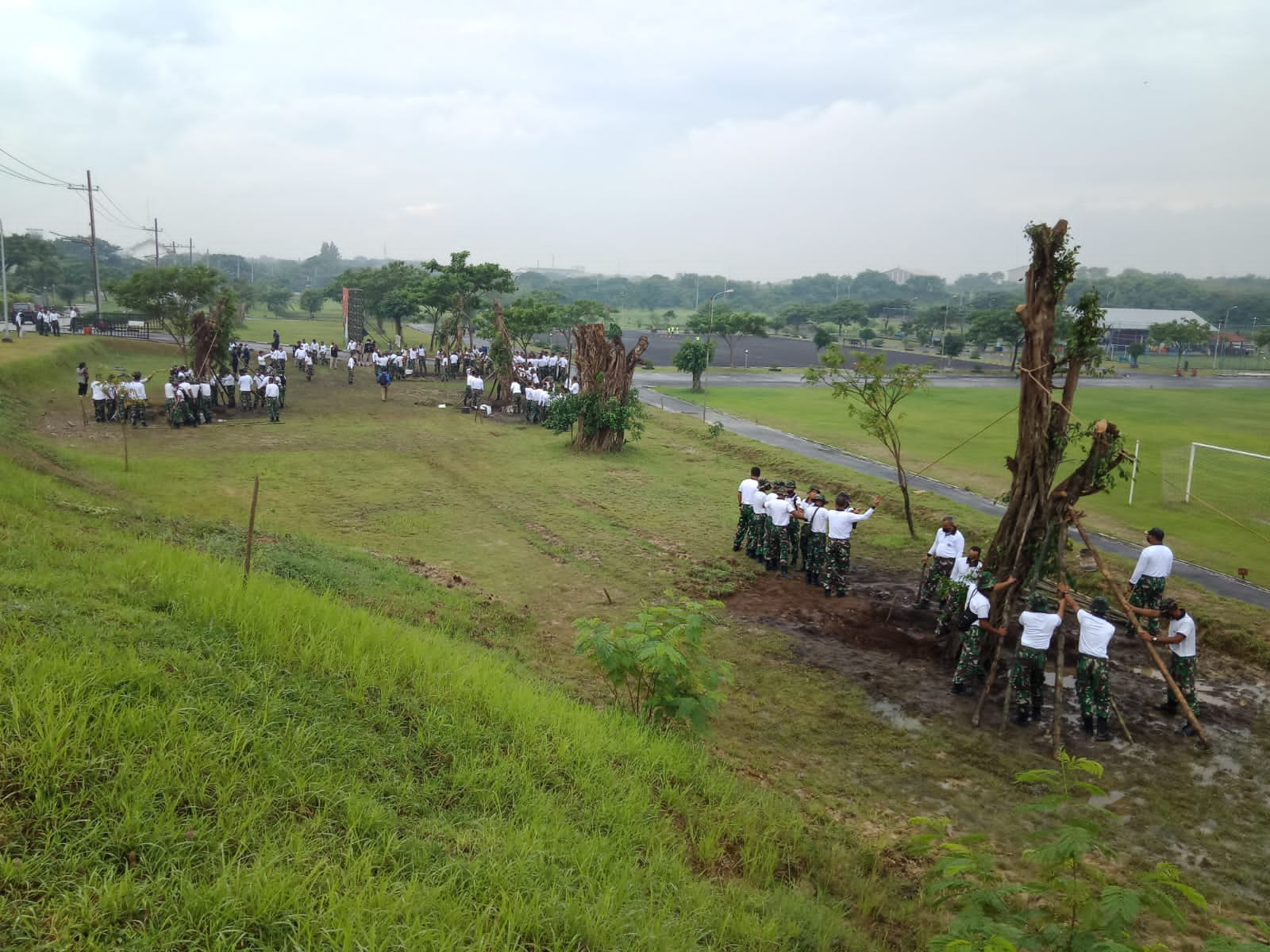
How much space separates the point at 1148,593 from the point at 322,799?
11.0 meters

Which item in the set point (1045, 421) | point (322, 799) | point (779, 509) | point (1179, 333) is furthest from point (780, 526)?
point (1179, 333)

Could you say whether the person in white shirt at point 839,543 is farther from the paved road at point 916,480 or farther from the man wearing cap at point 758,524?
the paved road at point 916,480

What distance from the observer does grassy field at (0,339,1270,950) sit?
3826mm

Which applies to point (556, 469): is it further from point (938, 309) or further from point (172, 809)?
point (938, 309)

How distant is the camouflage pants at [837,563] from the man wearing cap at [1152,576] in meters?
3.90

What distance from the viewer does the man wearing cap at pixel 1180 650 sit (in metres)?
8.98

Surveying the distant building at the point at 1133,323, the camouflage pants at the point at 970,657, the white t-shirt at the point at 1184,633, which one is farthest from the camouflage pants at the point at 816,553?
the distant building at the point at 1133,323

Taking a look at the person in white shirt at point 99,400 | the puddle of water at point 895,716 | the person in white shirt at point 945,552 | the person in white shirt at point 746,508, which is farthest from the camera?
the person in white shirt at point 99,400

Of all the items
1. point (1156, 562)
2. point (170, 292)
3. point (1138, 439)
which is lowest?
point (1156, 562)

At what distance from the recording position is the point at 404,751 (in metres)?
5.23

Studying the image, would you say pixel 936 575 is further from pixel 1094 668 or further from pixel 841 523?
pixel 1094 668

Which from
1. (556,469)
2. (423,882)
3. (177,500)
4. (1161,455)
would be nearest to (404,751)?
(423,882)

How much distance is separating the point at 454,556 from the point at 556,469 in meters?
7.85

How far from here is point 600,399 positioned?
23.1 metres
